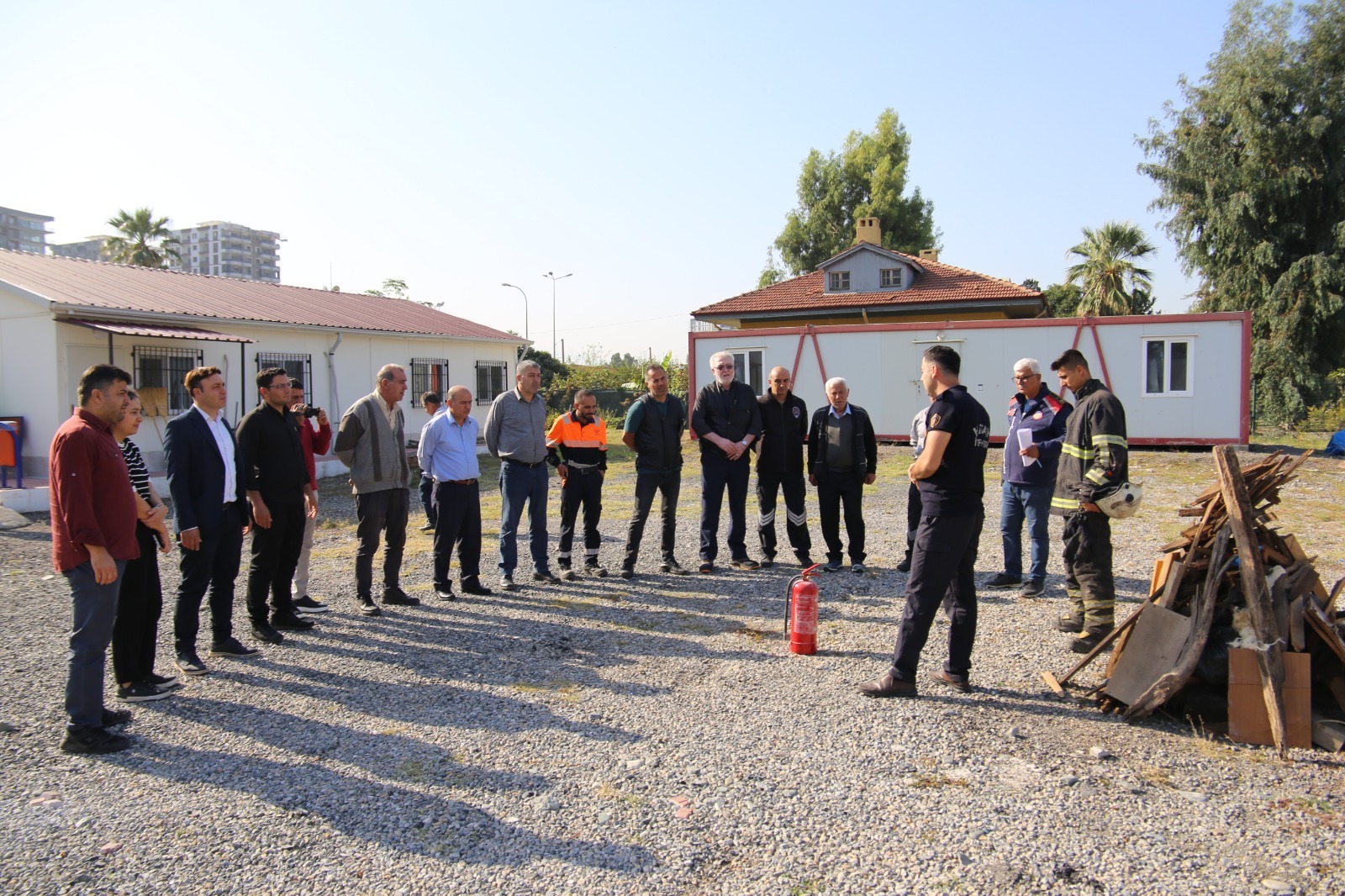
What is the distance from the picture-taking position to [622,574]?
7855 mm

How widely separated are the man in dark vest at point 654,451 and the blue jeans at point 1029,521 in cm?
283

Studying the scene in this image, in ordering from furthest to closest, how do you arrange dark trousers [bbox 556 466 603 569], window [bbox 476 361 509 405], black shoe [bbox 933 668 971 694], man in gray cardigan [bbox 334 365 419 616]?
window [bbox 476 361 509 405] < dark trousers [bbox 556 466 603 569] < man in gray cardigan [bbox 334 365 419 616] < black shoe [bbox 933 668 971 694]

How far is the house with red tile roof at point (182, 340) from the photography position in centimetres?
1376

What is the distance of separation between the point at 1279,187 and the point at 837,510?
929 inches

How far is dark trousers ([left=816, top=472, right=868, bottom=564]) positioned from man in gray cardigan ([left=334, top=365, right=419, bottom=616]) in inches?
146

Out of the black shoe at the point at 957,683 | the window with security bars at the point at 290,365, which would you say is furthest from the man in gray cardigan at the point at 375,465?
the window with security bars at the point at 290,365

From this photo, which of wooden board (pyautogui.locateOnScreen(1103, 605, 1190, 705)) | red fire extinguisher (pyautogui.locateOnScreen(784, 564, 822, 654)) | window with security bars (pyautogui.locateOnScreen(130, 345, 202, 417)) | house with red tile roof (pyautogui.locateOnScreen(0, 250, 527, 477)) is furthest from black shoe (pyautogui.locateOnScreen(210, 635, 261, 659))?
window with security bars (pyautogui.locateOnScreen(130, 345, 202, 417))

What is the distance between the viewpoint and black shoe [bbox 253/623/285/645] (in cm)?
588

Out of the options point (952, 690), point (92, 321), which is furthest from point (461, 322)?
point (952, 690)

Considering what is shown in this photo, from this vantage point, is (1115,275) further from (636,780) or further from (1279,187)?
(636,780)

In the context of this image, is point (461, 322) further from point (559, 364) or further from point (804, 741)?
point (804, 741)

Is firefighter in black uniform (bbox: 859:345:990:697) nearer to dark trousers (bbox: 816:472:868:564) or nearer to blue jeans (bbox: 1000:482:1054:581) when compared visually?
blue jeans (bbox: 1000:482:1054:581)

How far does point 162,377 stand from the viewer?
50.2ft

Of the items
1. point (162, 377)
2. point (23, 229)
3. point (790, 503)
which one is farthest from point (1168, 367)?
point (23, 229)
